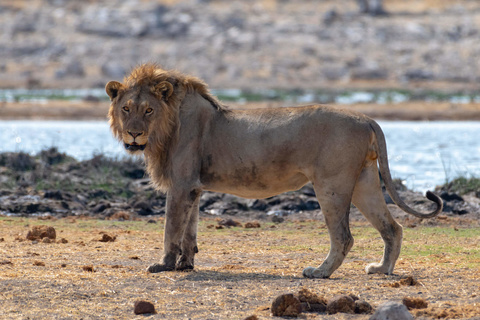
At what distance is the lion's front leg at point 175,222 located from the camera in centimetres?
902

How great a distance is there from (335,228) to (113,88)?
9.08ft

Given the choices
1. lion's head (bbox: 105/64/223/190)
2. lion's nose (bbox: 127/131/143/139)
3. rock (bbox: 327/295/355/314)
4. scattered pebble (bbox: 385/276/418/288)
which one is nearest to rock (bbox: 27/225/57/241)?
lion's head (bbox: 105/64/223/190)

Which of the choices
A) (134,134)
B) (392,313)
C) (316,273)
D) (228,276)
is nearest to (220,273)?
(228,276)

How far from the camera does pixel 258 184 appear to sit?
909cm

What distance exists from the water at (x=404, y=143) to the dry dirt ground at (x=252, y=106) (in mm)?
1024

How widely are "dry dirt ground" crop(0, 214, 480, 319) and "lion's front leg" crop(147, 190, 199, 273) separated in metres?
0.22

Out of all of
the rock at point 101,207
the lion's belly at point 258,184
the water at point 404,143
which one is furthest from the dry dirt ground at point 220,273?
the water at point 404,143

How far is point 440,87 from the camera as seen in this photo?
180 feet

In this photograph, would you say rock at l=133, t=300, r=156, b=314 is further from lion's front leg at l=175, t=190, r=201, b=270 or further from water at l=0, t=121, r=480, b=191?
water at l=0, t=121, r=480, b=191

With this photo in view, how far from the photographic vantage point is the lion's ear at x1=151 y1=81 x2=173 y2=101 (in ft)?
30.3

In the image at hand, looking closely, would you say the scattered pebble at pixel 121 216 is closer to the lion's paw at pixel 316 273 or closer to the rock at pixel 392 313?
the lion's paw at pixel 316 273

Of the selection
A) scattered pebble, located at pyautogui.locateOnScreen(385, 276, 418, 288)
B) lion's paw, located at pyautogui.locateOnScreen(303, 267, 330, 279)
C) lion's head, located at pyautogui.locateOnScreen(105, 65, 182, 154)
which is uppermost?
lion's head, located at pyautogui.locateOnScreen(105, 65, 182, 154)

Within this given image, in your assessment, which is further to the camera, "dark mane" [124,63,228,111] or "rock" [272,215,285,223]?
"rock" [272,215,285,223]

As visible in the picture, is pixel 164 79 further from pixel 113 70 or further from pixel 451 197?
pixel 113 70
